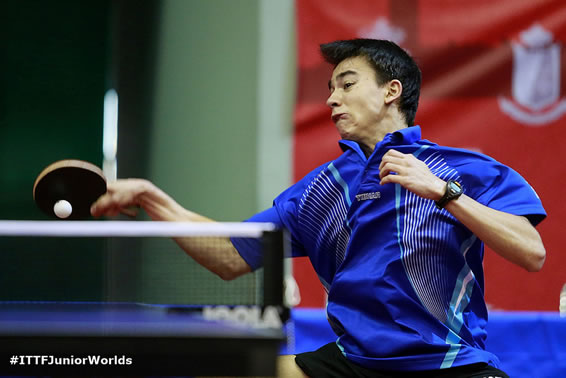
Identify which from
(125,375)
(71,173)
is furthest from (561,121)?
(125,375)

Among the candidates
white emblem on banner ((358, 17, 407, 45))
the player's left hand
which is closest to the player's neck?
the player's left hand

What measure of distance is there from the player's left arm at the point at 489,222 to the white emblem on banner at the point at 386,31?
2127 mm

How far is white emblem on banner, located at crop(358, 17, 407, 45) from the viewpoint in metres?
3.82

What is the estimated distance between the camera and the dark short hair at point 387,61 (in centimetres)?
234

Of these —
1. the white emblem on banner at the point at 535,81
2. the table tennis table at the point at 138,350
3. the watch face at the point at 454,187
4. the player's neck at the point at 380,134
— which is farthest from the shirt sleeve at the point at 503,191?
the white emblem on banner at the point at 535,81

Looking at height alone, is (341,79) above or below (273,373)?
above

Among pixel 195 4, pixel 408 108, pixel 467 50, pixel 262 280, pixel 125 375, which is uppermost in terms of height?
pixel 195 4

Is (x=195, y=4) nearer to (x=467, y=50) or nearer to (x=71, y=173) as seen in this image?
(x=467, y=50)

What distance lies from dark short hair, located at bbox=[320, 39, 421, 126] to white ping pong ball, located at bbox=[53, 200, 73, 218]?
1075mm

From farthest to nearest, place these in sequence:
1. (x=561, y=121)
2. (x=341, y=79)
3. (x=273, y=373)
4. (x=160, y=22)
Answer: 1. (x=160, y=22)
2. (x=561, y=121)
3. (x=341, y=79)
4. (x=273, y=373)

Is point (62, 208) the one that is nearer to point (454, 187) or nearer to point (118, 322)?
point (118, 322)

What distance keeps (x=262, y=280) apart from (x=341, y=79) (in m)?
1.11

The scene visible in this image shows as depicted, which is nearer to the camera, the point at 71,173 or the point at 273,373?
the point at 273,373

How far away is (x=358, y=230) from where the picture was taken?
209 cm
